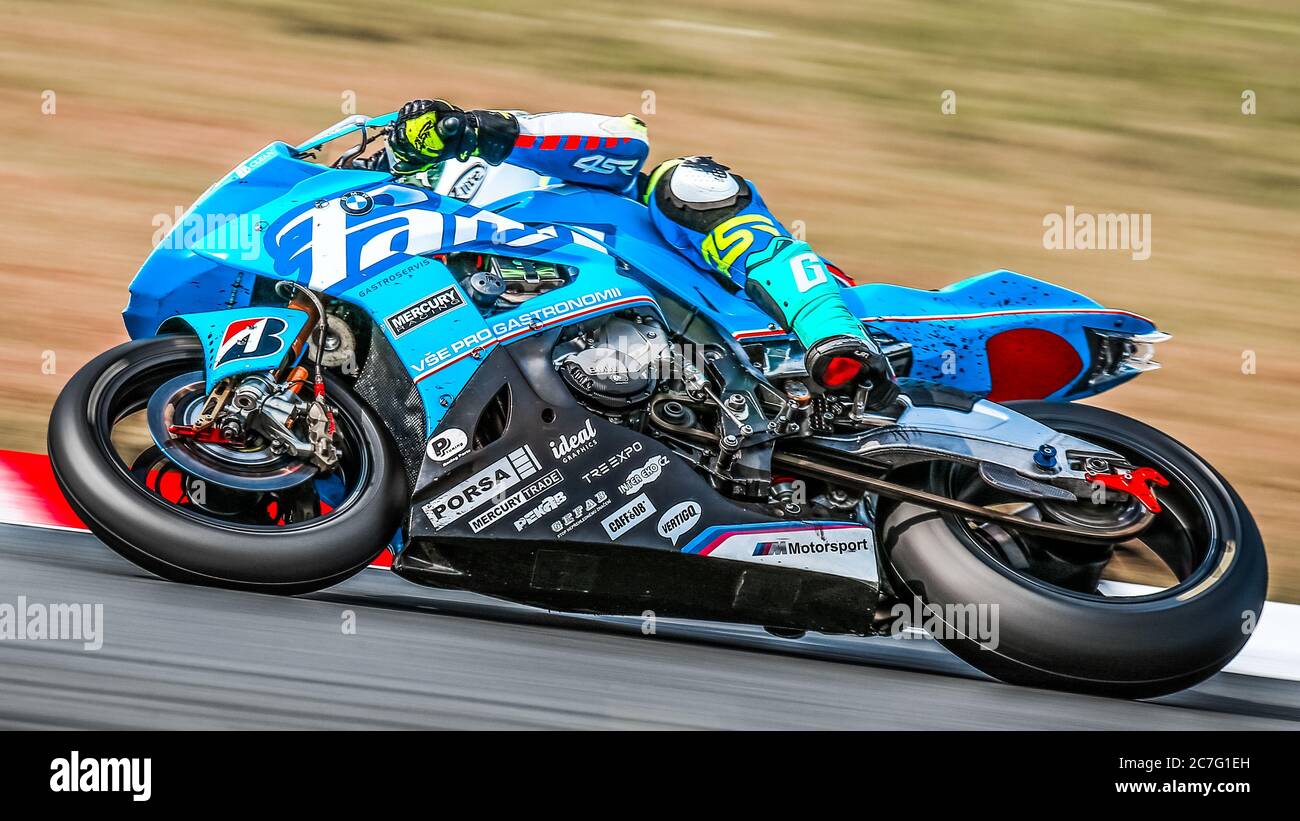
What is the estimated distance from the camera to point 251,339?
12.8 ft

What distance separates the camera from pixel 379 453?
3953 mm

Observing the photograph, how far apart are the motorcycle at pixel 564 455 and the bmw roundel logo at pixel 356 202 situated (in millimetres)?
11

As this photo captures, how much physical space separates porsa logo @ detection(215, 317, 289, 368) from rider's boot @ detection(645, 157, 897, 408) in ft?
3.74

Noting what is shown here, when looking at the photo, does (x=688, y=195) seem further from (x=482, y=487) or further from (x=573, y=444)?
(x=482, y=487)

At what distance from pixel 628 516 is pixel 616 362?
0.42 m

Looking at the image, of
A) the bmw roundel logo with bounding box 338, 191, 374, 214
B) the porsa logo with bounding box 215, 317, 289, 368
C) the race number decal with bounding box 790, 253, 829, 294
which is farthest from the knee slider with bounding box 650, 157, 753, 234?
the porsa logo with bounding box 215, 317, 289, 368

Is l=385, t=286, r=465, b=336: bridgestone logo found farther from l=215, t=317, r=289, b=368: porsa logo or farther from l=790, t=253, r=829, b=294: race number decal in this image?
l=790, t=253, r=829, b=294: race number decal

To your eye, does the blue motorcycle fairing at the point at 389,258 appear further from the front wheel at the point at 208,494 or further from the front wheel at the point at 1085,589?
the front wheel at the point at 1085,589

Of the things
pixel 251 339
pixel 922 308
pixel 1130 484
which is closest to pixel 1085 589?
pixel 1130 484

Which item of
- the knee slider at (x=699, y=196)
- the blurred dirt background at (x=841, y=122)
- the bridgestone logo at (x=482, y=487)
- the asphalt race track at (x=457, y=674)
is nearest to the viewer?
the asphalt race track at (x=457, y=674)

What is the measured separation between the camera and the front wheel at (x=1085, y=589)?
3836 millimetres

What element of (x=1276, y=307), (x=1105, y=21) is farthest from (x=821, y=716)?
(x=1105, y=21)

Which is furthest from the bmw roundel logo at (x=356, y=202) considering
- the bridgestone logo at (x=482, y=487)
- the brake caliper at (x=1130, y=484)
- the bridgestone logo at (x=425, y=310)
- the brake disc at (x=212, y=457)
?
the brake caliper at (x=1130, y=484)
